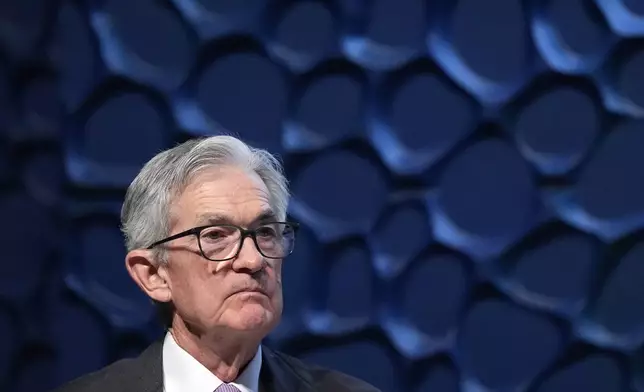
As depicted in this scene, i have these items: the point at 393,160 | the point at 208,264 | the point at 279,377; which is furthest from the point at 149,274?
the point at 393,160

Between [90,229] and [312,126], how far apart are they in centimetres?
44

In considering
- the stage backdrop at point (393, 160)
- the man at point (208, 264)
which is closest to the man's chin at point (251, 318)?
the man at point (208, 264)

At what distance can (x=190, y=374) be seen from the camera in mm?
1300

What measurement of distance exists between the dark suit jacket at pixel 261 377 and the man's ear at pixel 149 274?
90 millimetres

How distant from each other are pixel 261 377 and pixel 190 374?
0.38 feet

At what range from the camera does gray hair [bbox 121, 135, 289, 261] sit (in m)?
1.28

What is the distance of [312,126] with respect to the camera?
Result: 64.9 inches

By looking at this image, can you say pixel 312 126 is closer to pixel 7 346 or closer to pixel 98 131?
pixel 98 131

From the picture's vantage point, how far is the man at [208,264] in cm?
123

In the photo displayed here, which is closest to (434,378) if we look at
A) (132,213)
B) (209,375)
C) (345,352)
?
(345,352)

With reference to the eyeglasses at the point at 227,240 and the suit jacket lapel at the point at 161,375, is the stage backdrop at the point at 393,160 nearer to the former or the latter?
the suit jacket lapel at the point at 161,375

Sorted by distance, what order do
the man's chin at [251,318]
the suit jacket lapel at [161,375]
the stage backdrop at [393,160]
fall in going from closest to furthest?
the man's chin at [251,318]
the suit jacket lapel at [161,375]
the stage backdrop at [393,160]

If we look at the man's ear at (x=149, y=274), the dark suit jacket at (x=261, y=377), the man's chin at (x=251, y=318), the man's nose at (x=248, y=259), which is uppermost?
the man's nose at (x=248, y=259)

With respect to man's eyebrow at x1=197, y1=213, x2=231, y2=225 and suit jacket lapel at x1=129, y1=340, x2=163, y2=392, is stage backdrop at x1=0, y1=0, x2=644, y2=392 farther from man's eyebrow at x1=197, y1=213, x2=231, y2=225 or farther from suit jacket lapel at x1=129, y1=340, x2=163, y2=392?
man's eyebrow at x1=197, y1=213, x2=231, y2=225
